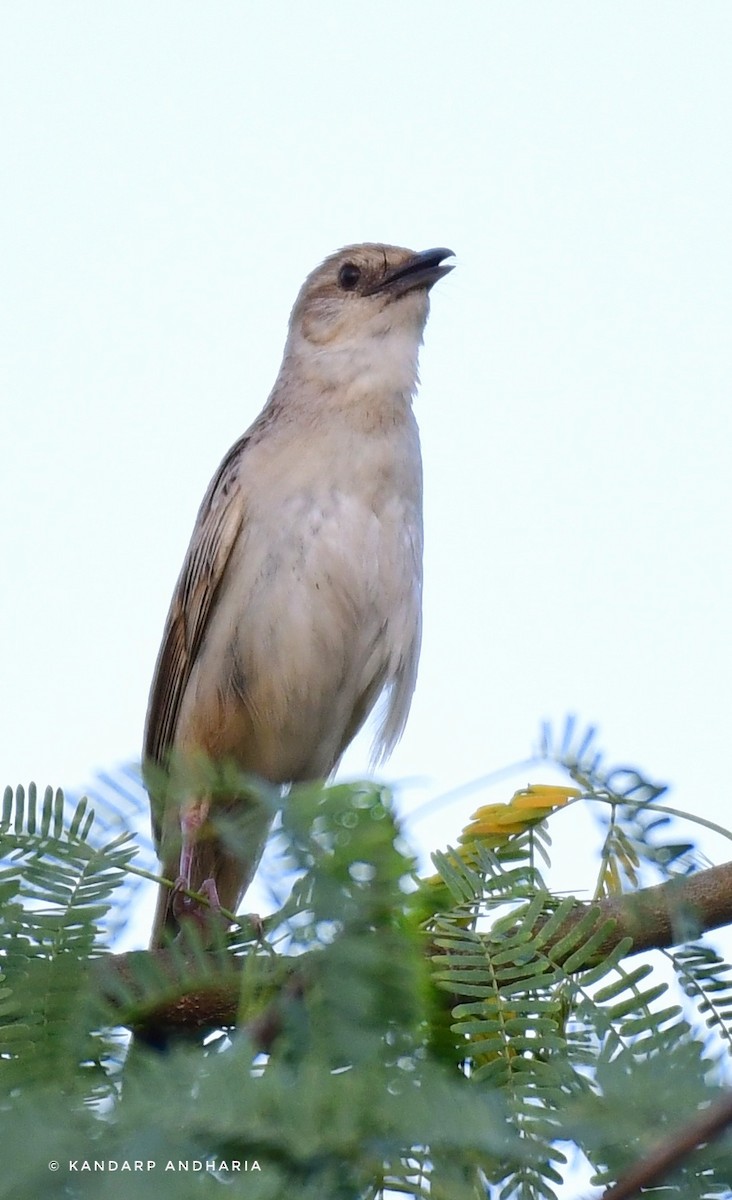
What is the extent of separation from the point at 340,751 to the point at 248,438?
5.18 feet

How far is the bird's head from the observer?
7078mm

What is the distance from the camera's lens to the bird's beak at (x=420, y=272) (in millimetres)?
7301

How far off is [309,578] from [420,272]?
6.40 feet

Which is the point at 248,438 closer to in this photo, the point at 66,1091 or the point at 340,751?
the point at 340,751

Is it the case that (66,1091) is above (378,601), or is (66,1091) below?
below

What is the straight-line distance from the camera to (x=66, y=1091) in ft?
6.23

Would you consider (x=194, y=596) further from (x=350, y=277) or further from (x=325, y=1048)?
(x=325, y=1048)

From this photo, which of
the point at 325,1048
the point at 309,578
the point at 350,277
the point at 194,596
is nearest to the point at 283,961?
the point at 325,1048

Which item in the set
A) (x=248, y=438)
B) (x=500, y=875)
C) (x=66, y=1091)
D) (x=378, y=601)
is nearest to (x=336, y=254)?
(x=248, y=438)

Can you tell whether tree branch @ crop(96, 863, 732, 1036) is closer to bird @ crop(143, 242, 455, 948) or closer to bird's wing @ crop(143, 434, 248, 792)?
bird @ crop(143, 242, 455, 948)

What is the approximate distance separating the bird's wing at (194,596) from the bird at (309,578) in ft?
0.03

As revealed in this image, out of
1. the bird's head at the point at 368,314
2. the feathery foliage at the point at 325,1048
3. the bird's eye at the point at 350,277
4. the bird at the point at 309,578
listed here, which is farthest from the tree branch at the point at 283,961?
the bird's eye at the point at 350,277

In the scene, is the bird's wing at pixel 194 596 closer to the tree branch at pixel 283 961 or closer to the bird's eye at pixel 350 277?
the bird's eye at pixel 350 277

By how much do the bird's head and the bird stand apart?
0.4 inches
